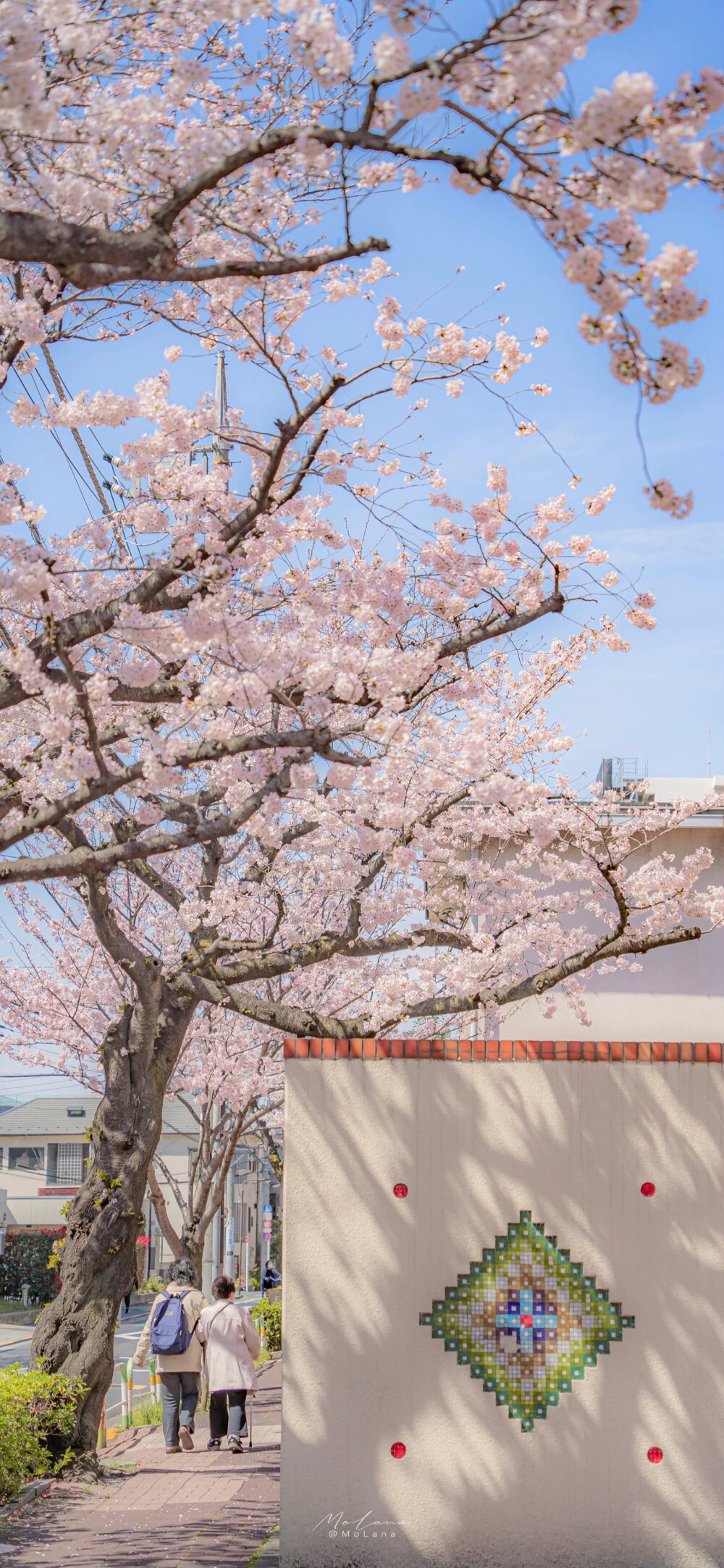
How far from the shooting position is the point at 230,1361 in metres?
9.66

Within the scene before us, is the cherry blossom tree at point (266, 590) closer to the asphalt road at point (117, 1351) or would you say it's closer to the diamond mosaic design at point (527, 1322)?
the diamond mosaic design at point (527, 1322)

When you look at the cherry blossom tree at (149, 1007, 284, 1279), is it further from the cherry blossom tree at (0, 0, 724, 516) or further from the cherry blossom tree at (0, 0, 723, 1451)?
the cherry blossom tree at (0, 0, 724, 516)

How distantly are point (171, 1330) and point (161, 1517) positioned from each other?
4.18 feet

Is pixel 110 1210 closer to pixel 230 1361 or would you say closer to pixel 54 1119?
pixel 230 1361

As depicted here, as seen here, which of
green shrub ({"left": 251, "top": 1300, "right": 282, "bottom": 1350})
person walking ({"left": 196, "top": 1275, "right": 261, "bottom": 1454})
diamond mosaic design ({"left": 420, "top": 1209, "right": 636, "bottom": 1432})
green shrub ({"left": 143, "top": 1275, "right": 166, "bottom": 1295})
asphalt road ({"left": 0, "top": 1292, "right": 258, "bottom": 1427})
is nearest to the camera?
diamond mosaic design ({"left": 420, "top": 1209, "right": 636, "bottom": 1432})

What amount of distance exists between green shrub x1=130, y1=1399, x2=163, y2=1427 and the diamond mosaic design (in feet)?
31.0

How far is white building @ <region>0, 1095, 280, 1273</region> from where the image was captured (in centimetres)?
4906

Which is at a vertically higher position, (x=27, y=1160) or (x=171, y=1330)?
(x=27, y=1160)

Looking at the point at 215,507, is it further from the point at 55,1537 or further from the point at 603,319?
the point at 55,1537

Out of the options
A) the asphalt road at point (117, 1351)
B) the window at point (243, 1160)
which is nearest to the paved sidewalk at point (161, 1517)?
the asphalt road at point (117, 1351)

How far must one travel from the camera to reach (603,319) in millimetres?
4215

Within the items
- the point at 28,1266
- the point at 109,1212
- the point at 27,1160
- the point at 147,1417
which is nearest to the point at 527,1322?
the point at 109,1212

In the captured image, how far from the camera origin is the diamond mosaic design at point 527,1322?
7.33 m

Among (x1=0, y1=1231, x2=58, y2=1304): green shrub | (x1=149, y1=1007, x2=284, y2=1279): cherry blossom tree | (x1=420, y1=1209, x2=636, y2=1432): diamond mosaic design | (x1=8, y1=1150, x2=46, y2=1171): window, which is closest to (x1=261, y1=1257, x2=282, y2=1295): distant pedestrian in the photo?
(x1=0, y1=1231, x2=58, y2=1304): green shrub
